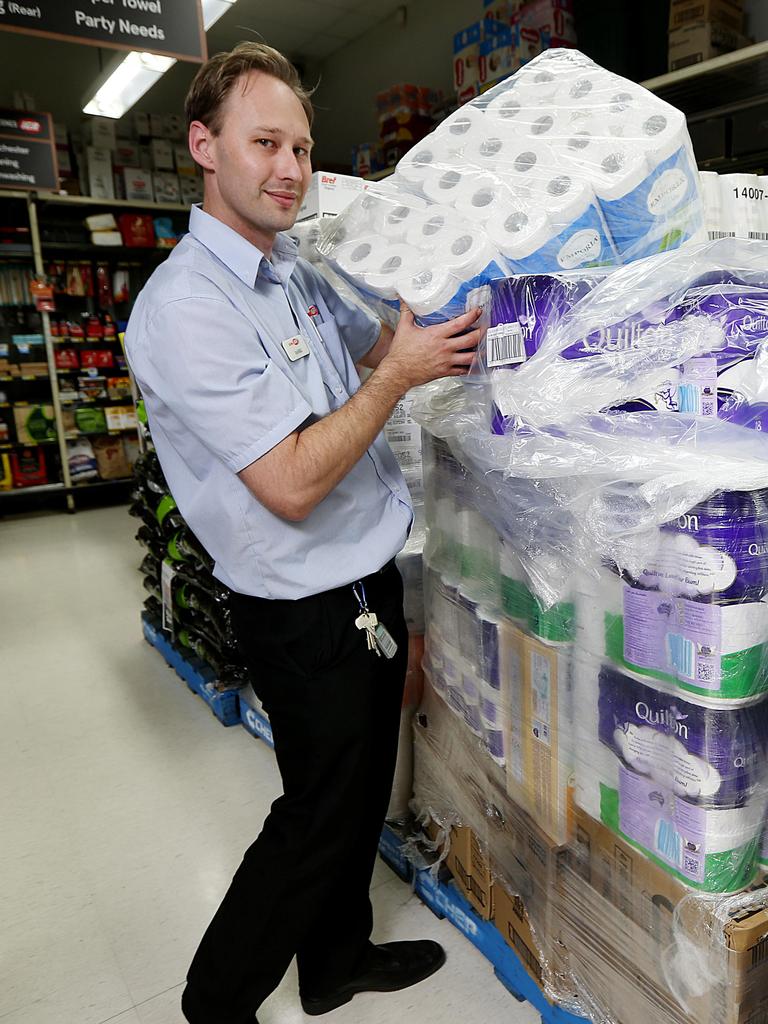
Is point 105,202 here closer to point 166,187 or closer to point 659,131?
point 166,187

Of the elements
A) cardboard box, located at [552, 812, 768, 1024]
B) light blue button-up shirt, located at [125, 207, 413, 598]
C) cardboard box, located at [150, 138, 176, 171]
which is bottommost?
cardboard box, located at [552, 812, 768, 1024]

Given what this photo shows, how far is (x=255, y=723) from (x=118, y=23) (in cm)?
306

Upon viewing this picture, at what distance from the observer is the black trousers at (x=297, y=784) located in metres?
1.29

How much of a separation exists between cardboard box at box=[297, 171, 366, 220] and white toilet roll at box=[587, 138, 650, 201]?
90 cm

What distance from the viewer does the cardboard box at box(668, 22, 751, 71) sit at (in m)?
3.38

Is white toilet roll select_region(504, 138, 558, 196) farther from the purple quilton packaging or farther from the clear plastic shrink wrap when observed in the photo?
the purple quilton packaging

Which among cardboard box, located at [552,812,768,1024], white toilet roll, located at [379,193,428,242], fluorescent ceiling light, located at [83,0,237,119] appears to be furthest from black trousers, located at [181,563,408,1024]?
fluorescent ceiling light, located at [83,0,237,119]

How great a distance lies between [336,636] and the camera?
50.7 inches

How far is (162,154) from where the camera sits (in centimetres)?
717

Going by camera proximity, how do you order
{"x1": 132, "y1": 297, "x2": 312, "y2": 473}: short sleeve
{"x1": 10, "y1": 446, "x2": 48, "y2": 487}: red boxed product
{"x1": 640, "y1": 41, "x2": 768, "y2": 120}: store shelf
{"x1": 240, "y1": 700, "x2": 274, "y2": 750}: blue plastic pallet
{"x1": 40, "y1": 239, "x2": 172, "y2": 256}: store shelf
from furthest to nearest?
{"x1": 40, "y1": 239, "x2": 172, "y2": 256}: store shelf
{"x1": 10, "y1": 446, "x2": 48, "y2": 487}: red boxed product
{"x1": 640, "y1": 41, "x2": 768, "y2": 120}: store shelf
{"x1": 240, "y1": 700, "x2": 274, "y2": 750}: blue plastic pallet
{"x1": 132, "y1": 297, "x2": 312, "y2": 473}: short sleeve

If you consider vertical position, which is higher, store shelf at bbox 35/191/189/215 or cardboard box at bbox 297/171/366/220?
store shelf at bbox 35/191/189/215

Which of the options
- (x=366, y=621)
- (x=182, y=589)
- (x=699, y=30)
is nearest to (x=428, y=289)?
(x=366, y=621)

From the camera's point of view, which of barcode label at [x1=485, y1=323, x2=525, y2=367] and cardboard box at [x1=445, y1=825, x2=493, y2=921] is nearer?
barcode label at [x1=485, y1=323, x2=525, y2=367]

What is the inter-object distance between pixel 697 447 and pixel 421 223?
696 millimetres
